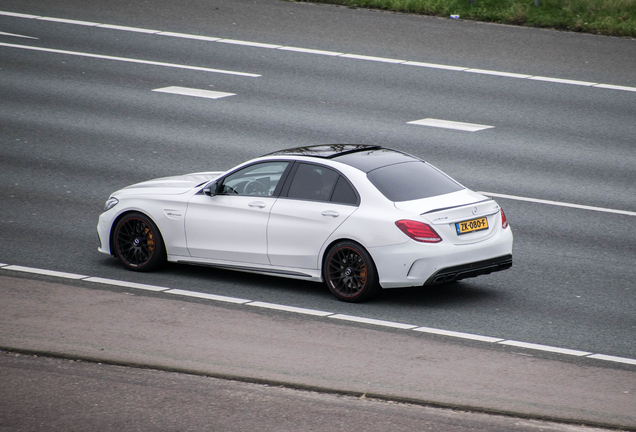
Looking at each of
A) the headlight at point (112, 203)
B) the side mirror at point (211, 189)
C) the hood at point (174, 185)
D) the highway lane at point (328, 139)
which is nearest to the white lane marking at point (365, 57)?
the highway lane at point (328, 139)

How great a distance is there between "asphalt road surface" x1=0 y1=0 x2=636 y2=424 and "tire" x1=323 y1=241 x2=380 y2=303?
0.16m

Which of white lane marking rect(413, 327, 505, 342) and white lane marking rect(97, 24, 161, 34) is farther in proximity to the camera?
white lane marking rect(97, 24, 161, 34)

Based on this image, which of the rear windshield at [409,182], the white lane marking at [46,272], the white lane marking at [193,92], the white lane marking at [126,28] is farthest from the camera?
the white lane marking at [126,28]

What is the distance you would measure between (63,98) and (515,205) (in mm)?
9215

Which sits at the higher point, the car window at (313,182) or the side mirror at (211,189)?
the car window at (313,182)

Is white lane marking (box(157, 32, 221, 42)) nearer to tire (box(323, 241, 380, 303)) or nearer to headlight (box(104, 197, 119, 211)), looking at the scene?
headlight (box(104, 197, 119, 211))

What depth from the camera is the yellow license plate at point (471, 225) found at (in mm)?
9609

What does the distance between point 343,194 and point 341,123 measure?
22.1ft

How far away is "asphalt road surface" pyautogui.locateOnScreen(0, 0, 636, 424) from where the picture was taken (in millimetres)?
10297

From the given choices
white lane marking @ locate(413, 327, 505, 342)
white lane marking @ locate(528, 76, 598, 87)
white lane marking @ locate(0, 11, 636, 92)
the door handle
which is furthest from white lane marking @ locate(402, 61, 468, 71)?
white lane marking @ locate(413, 327, 505, 342)

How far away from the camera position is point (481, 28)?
2183cm

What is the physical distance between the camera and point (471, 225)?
9711 mm

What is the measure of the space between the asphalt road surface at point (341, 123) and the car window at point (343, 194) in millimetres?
1053

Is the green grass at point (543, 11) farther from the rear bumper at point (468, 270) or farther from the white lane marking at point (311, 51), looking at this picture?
the rear bumper at point (468, 270)
